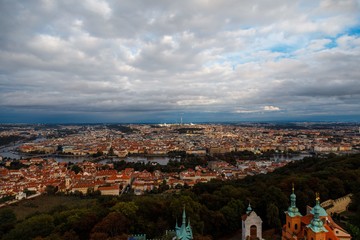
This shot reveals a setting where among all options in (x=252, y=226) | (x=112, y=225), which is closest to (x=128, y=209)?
(x=112, y=225)

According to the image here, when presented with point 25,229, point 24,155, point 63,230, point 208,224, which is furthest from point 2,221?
point 24,155

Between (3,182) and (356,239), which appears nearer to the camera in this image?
(356,239)

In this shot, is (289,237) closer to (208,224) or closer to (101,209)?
(208,224)

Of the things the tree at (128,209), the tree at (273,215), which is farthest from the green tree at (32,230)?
the tree at (273,215)

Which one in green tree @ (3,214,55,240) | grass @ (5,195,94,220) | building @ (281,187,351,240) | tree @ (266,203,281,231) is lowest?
grass @ (5,195,94,220)

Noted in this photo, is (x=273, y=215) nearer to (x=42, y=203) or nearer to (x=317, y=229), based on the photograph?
(x=317, y=229)

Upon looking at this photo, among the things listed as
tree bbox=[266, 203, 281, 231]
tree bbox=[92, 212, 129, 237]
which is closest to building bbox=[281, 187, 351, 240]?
tree bbox=[266, 203, 281, 231]

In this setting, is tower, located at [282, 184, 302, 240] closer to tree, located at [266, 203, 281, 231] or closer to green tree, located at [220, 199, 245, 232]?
tree, located at [266, 203, 281, 231]
